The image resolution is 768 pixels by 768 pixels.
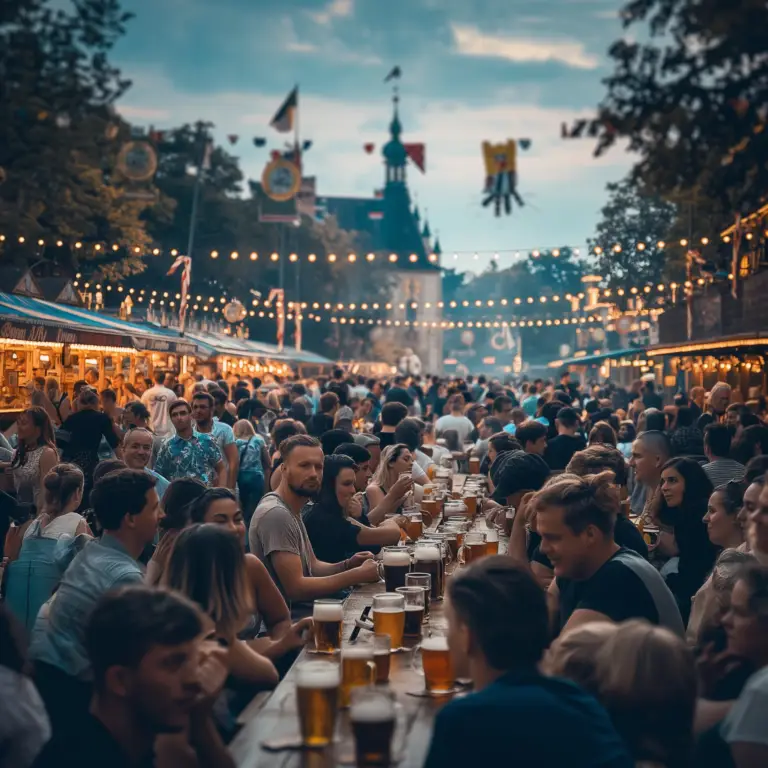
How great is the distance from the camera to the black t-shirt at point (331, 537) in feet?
24.0

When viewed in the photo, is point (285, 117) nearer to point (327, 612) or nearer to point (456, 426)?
point (456, 426)

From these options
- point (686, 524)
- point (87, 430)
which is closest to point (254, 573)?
point (686, 524)

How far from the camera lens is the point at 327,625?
14.9 feet

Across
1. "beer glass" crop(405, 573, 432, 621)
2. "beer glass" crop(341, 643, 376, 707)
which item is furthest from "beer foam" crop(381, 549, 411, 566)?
"beer glass" crop(341, 643, 376, 707)

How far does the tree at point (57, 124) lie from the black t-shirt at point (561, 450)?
56.4 feet

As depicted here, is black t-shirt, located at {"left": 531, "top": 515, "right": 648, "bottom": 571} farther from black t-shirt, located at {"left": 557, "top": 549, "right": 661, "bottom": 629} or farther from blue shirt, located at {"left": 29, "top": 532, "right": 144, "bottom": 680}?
blue shirt, located at {"left": 29, "top": 532, "right": 144, "bottom": 680}

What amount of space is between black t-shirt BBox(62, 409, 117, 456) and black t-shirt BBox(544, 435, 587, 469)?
4165 mm

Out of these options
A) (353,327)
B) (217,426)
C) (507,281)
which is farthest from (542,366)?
(217,426)

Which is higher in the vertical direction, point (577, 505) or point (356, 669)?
point (577, 505)

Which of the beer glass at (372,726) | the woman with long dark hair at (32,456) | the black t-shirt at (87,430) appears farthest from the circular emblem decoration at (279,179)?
the beer glass at (372,726)

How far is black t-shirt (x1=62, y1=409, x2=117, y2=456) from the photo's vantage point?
10.0 meters

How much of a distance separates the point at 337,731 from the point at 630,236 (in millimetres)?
53751

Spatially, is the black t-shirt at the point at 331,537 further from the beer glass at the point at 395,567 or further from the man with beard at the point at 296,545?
the beer glass at the point at 395,567

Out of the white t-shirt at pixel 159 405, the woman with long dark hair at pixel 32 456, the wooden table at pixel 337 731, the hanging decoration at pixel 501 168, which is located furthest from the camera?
the hanging decoration at pixel 501 168
